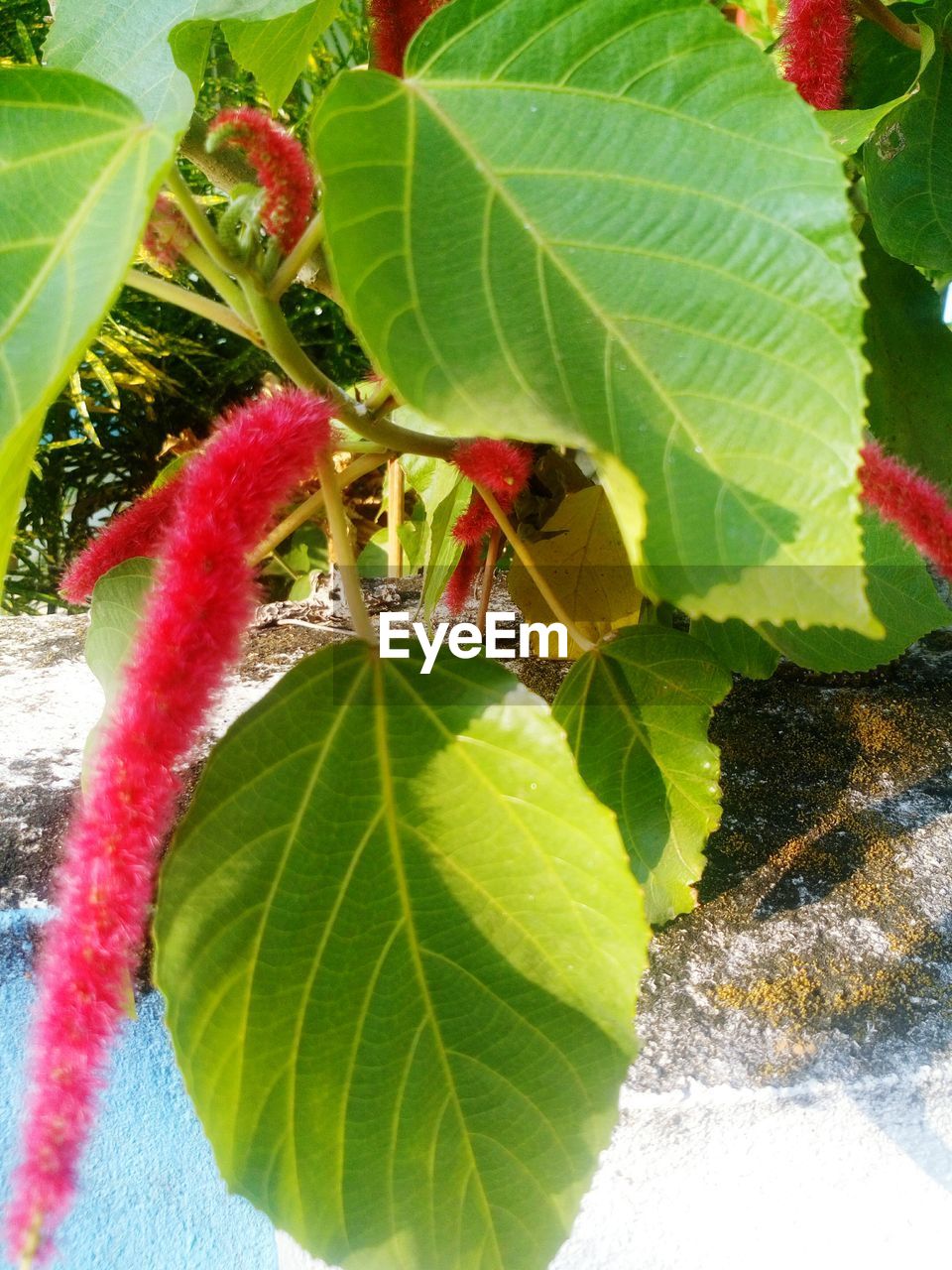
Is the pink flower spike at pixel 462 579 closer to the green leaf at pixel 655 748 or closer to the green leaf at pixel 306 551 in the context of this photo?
the green leaf at pixel 655 748

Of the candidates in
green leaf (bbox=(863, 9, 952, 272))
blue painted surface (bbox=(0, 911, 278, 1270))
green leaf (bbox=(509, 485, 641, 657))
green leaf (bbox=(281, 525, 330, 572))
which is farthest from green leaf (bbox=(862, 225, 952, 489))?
green leaf (bbox=(281, 525, 330, 572))

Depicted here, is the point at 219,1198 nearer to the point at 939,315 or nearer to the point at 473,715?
the point at 473,715

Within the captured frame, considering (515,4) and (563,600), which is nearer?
(515,4)

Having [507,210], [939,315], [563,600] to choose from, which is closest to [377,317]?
[507,210]

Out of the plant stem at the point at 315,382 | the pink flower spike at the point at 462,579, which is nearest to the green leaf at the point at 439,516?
the pink flower spike at the point at 462,579

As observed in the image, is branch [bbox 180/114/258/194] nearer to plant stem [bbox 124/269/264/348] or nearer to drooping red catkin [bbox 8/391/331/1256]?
plant stem [bbox 124/269/264/348]

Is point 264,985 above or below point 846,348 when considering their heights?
below
